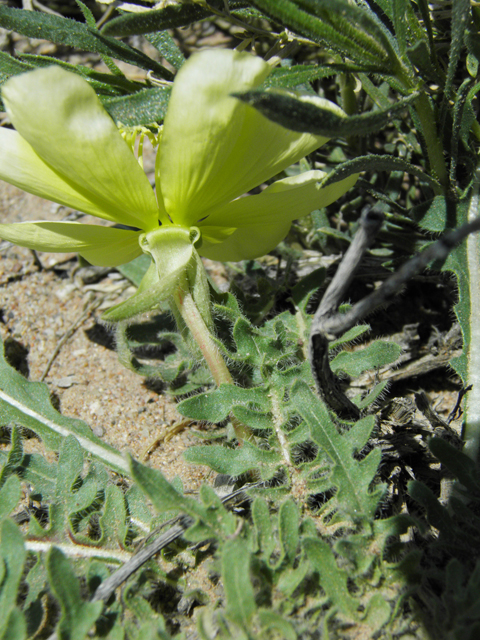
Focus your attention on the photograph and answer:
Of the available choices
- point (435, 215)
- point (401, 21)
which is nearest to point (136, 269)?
point (435, 215)

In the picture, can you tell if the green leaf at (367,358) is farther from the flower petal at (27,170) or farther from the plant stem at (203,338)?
the flower petal at (27,170)

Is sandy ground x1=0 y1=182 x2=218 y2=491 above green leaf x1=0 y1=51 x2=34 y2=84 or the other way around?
the other way around

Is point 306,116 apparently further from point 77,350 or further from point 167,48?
point 77,350

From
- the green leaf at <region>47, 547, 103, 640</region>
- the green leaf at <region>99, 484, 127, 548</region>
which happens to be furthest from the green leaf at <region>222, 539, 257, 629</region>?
the green leaf at <region>99, 484, 127, 548</region>

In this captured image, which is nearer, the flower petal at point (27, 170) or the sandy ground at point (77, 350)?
the flower petal at point (27, 170)

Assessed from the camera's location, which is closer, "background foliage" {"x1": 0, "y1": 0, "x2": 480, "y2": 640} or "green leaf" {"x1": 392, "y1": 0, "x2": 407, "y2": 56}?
"background foliage" {"x1": 0, "y1": 0, "x2": 480, "y2": 640}

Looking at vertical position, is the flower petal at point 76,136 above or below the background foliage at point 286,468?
above

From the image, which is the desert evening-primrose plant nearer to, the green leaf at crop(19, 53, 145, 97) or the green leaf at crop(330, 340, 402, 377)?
the green leaf at crop(330, 340, 402, 377)

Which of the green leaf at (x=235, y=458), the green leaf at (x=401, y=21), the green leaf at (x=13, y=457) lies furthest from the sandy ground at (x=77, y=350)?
the green leaf at (x=401, y=21)
